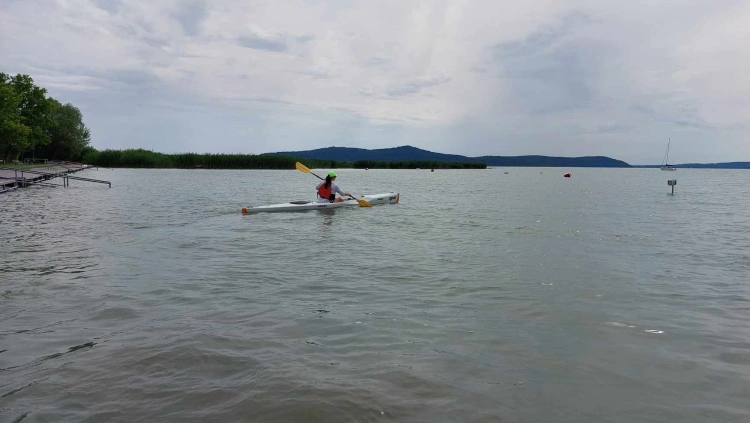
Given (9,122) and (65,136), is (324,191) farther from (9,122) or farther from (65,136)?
(65,136)

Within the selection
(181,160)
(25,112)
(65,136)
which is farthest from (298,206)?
(65,136)

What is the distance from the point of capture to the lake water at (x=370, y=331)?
3.80 meters

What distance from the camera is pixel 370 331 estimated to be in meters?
5.50

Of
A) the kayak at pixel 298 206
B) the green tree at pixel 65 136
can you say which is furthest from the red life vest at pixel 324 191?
the green tree at pixel 65 136

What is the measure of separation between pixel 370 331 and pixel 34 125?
72.5 meters

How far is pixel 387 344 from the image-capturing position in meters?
5.10

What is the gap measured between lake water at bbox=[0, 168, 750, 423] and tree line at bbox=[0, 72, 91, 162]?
50280 millimetres

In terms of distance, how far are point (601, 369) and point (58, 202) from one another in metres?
24.0

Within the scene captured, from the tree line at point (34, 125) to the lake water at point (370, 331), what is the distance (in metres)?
50.3

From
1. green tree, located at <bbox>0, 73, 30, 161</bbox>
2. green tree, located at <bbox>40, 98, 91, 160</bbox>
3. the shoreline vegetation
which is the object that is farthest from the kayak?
green tree, located at <bbox>40, 98, 91, 160</bbox>

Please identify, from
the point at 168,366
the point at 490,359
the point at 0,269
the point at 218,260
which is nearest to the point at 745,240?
the point at 490,359

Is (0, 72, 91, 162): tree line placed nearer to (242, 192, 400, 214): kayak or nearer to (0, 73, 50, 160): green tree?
(0, 73, 50, 160): green tree

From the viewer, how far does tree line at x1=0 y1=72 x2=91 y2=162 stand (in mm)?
51312

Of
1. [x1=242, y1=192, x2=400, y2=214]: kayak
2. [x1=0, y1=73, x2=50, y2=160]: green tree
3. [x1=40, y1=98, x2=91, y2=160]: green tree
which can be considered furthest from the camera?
[x1=40, y1=98, x2=91, y2=160]: green tree
